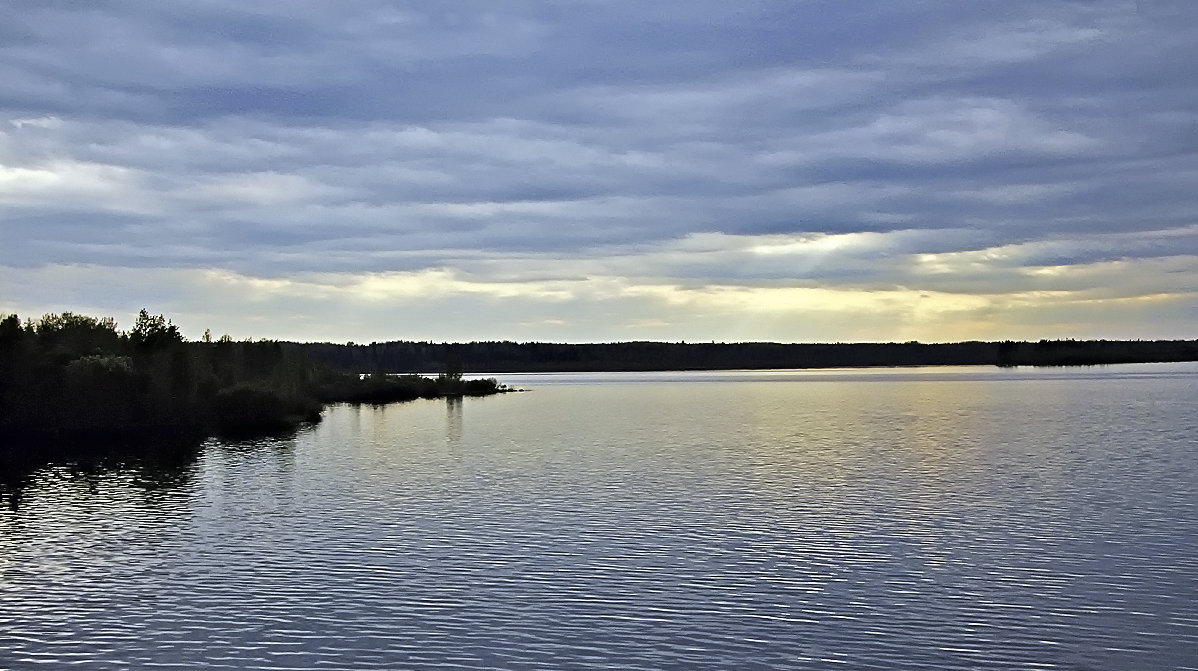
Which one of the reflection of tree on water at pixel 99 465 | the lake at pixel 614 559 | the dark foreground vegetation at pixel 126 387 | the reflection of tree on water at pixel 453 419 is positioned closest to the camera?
the lake at pixel 614 559

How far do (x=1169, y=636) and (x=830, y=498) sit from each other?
1484cm

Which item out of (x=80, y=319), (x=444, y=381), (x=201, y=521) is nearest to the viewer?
(x=201, y=521)

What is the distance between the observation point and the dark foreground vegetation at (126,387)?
5978 cm

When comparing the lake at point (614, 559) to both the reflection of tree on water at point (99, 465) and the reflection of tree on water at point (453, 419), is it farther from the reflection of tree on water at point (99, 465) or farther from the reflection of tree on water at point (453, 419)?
the reflection of tree on water at point (453, 419)

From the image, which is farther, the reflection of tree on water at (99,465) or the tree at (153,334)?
the tree at (153,334)

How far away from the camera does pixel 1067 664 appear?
1530 centimetres

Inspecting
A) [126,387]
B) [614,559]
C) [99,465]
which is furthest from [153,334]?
[614,559]

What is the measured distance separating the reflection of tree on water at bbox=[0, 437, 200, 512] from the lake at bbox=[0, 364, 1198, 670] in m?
0.33

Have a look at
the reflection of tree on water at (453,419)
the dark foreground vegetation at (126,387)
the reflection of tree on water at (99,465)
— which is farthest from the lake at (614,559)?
the dark foreground vegetation at (126,387)

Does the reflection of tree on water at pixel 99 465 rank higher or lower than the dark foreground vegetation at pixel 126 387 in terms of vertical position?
lower

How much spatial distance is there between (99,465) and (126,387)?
21048 mm

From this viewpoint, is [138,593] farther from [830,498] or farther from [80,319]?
[80,319]

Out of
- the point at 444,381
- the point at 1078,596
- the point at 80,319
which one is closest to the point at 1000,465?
the point at 1078,596

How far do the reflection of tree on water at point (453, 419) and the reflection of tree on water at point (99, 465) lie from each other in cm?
1250
